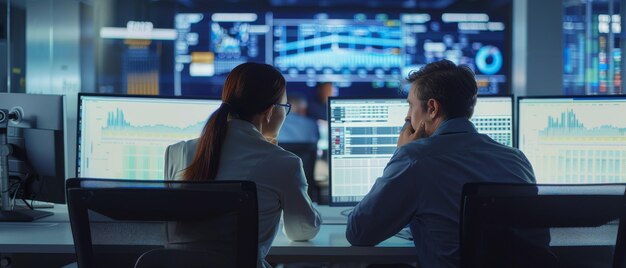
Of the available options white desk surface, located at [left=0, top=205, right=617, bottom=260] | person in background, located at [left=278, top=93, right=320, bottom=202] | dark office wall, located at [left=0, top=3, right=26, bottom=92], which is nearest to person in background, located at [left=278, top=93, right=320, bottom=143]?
person in background, located at [left=278, top=93, right=320, bottom=202]

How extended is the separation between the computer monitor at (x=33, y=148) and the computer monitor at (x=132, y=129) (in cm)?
9

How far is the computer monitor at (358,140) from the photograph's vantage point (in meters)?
2.61

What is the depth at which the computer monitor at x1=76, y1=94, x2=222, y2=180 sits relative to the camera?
2.64 meters

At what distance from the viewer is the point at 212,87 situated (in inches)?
270

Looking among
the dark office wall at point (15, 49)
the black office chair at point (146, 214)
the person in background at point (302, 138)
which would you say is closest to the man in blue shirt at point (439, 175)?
the black office chair at point (146, 214)

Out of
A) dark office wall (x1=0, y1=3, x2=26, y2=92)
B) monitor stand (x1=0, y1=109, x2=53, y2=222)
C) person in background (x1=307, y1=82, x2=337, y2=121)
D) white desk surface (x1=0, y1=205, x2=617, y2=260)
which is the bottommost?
white desk surface (x1=0, y1=205, x2=617, y2=260)

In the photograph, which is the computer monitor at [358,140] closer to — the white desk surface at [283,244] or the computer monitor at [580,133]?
the white desk surface at [283,244]

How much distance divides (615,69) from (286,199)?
2.61 m

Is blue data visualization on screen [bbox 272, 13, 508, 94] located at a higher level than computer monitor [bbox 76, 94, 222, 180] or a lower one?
higher

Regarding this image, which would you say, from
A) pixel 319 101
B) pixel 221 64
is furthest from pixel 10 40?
pixel 319 101

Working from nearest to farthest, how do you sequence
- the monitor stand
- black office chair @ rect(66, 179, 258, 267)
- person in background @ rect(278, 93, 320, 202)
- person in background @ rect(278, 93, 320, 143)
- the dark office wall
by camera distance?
black office chair @ rect(66, 179, 258, 267) < the monitor stand < person in background @ rect(278, 93, 320, 202) < the dark office wall < person in background @ rect(278, 93, 320, 143)

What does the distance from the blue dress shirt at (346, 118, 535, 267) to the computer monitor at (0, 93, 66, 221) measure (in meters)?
1.31

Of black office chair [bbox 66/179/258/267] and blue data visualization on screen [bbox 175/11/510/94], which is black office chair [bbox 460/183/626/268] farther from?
blue data visualization on screen [bbox 175/11/510/94]

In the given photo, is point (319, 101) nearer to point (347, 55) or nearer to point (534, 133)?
point (347, 55)
